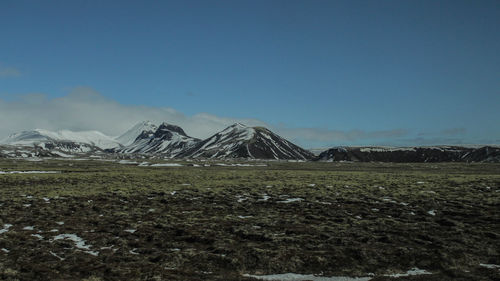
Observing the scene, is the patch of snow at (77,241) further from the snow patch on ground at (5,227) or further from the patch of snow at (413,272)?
the patch of snow at (413,272)

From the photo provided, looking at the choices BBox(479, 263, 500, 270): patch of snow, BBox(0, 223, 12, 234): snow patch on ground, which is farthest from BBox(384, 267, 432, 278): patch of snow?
BBox(0, 223, 12, 234): snow patch on ground

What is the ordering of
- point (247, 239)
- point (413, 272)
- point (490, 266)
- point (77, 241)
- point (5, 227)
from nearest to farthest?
point (413, 272)
point (490, 266)
point (77, 241)
point (247, 239)
point (5, 227)

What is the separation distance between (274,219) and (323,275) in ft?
36.1

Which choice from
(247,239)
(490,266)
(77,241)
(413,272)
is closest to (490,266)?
(490,266)

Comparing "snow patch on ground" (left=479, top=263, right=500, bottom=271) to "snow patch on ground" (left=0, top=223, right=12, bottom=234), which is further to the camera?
"snow patch on ground" (left=0, top=223, right=12, bottom=234)

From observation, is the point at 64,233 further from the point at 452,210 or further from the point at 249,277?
the point at 452,210

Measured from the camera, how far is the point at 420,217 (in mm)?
25703

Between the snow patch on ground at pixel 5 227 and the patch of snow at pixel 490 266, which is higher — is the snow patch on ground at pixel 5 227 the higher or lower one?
the higher one

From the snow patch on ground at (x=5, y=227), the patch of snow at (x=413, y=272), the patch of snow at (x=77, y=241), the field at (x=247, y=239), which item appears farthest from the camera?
the snow patch on ground at (x=5, y=227)

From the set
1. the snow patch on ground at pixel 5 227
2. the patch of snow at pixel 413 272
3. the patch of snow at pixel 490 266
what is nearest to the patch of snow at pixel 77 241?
the snow patch on ground at pixel 5 227

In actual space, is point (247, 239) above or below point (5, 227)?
below

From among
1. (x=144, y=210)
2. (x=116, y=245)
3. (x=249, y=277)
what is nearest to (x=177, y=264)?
(x=249, y=277)

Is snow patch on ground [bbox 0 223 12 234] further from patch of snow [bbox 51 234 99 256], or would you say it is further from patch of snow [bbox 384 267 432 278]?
patch of snow [bbox 384 267 432 278]

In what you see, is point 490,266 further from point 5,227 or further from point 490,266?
point 5,227
